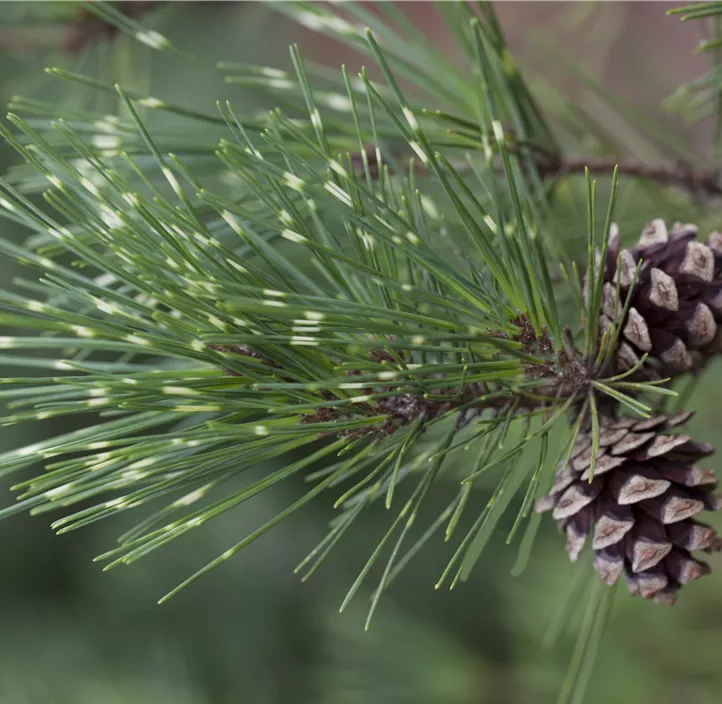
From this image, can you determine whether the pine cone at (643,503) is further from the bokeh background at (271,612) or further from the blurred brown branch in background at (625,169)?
the bokeh background at (271,612)

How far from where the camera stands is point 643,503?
276 millimetres

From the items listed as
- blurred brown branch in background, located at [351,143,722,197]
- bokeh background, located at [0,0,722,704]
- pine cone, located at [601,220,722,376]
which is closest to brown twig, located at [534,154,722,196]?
blurred brown branch in background, located at [351,143,722,197]

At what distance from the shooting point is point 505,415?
0.26 meters

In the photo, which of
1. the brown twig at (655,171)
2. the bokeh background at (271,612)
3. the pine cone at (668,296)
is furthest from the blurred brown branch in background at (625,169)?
the bokeh background at (271,612)

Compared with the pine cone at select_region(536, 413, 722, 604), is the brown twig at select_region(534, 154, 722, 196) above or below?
above

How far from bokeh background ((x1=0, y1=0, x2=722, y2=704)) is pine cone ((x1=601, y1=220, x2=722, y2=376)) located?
1.30 ft

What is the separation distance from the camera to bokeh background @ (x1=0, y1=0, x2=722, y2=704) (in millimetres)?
654

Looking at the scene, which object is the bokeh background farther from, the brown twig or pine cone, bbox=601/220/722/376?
pine cone, bbox=601/220/722/376

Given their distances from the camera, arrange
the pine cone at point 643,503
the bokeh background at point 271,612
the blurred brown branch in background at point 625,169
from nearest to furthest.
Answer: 1. the pine cone at point 643,503
2. the blurred brown branch in background at point 625,169
3. the bokeh background at point 271,612

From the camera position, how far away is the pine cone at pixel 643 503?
27cm

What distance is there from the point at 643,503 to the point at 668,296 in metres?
0.08

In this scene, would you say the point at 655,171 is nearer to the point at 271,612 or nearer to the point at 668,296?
the point at 668,296

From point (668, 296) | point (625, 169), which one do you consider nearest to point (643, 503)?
point (668, 296)

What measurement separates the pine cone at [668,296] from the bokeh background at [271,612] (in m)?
0.40
